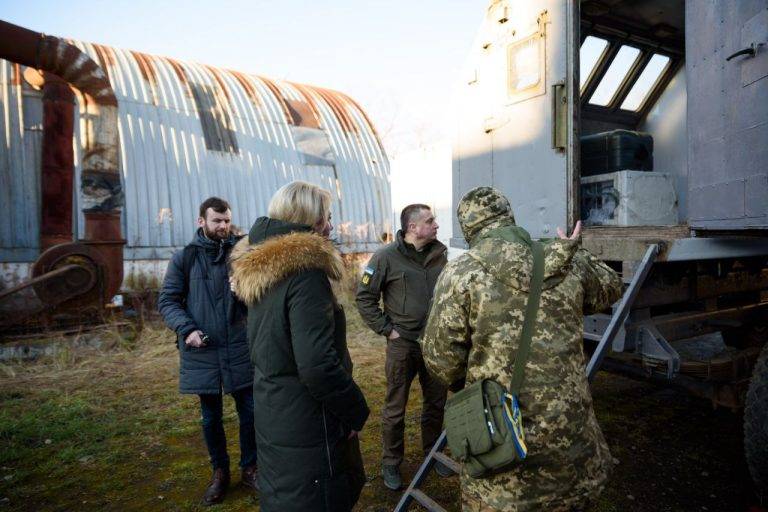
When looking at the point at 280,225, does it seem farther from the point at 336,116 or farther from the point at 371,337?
the point at 336,116

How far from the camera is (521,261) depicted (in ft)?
5.92

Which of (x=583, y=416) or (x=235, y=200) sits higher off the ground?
(x=235, y=200)

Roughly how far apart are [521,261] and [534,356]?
13.8 inches

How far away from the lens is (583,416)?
1.83 metres

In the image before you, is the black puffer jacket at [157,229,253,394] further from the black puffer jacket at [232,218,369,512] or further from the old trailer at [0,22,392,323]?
the old trailer at [0,22,392,323]

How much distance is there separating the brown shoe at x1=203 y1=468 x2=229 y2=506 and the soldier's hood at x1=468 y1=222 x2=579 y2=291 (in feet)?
8.00

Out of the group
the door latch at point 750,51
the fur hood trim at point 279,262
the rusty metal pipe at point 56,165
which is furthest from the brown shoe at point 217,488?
the rusty metal pipe at point 56,165

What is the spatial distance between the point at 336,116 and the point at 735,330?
972cm

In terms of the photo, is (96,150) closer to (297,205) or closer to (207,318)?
(207,318)

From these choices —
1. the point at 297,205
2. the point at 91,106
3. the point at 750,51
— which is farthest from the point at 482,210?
the point at 91,106

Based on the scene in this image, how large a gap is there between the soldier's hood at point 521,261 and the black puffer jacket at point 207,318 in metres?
1.89

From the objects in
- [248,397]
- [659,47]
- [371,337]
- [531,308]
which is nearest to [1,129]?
[371,337]

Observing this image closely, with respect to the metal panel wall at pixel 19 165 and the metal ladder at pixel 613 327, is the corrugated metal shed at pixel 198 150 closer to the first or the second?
the metal panel wall at pixel 19 165

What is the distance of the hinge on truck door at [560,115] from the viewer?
3.65 meters
